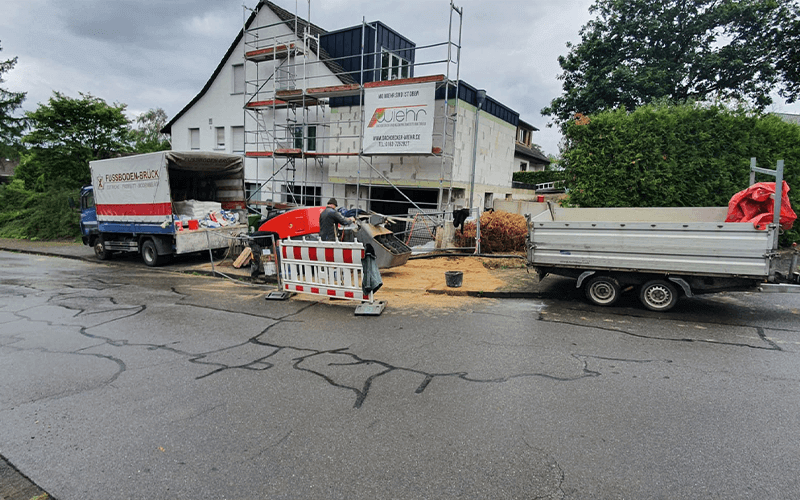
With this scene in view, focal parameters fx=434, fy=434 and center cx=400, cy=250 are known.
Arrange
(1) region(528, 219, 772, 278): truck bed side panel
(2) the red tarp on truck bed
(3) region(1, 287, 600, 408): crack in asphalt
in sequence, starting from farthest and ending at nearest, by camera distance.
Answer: (2) the red tarp on truck bed, (1) region(528, 219, 772, 278): truck bed side panel, (3) region(1, 287, 600, 408): crack in asphalt

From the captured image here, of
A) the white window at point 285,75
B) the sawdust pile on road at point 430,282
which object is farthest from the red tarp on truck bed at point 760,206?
the white window at point 285,75

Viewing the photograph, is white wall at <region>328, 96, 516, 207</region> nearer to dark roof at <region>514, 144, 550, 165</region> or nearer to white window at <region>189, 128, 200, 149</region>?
dark roof at <region>514, 144, 550, 165</region>

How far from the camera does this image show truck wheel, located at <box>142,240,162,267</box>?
1311cm

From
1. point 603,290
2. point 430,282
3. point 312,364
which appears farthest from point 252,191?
point 312,364

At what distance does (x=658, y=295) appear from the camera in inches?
283

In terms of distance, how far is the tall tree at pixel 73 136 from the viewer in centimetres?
2089

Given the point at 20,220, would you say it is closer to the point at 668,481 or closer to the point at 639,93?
the point at 668,481

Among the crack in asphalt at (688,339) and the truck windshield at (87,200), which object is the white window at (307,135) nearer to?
the truck windshield at (87,200)

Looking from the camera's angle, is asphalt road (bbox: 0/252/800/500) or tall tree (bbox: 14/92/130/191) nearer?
asphalt road (bbox: 0/252/800/500)

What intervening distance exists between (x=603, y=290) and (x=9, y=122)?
116 ft

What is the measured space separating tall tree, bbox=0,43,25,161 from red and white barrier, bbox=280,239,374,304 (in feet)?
98.7

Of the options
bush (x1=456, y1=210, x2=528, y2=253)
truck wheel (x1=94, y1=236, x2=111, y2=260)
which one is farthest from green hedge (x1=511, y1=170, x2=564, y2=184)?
truck wheel (x1=94, y1=236, x2=111, y2=260)

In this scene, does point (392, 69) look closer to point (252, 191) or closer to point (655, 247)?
point (252, 191)

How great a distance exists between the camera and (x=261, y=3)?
20.5m
